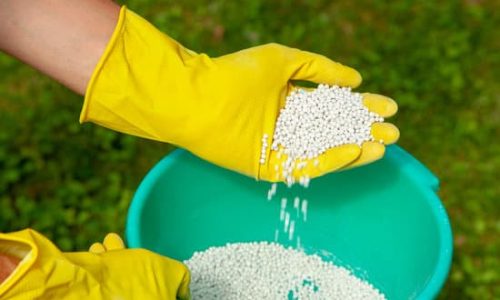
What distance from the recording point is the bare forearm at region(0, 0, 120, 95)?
1.22 metres

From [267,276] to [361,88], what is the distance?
0.74 meters

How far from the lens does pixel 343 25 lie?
2.24m

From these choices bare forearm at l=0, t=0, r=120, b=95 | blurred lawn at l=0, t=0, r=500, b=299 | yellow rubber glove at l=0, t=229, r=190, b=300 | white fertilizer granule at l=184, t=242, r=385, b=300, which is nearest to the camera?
yellow rubber glove at l=0, t=229, r=190, b=300

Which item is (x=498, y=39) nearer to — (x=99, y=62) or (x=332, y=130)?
(x=332, y=130)

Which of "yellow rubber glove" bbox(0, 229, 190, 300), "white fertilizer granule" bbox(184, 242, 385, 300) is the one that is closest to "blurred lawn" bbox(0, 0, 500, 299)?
"white fertilizer granule" bbox(184, 242, 385, 300)

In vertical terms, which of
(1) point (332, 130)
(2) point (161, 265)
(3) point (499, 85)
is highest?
(3) point (499, 85)

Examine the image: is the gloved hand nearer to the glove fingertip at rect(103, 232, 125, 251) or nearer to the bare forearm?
the bare forearm

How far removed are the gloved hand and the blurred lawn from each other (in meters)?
0.64

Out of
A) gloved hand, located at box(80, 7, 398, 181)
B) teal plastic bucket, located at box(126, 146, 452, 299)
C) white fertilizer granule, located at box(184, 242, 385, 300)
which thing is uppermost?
gloved hand, located at box(80, 7, 398, 181)

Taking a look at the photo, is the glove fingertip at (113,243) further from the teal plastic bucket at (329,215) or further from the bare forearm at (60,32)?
the bare forearm at (60,32)

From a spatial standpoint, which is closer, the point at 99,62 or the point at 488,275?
the point at 99,62

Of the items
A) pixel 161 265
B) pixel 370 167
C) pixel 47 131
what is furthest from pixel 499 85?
pixel 161 265

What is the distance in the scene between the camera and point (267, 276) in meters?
1.48

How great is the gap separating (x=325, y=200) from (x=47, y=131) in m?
0.83
